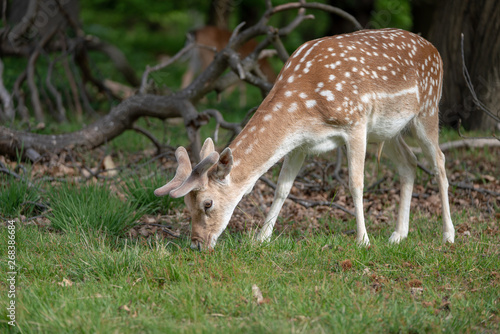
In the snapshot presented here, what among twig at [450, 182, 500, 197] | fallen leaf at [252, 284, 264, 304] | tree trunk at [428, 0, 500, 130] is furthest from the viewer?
tree trunk at [428, 0, 500, 130]

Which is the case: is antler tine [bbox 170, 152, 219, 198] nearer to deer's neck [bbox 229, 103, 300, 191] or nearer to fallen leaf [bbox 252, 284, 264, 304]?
deer's neck [bbox 229, 103, 300, 191]

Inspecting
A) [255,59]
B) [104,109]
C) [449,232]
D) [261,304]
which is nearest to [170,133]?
[255,59]

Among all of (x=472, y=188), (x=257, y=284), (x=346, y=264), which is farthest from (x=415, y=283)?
(x=472, y=188)

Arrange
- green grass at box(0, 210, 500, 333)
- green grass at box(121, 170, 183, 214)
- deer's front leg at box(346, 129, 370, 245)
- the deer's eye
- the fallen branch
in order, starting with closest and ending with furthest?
green grass at box(0, 210, 500, 333), the deer's eye, deer's front leg at box(346, 129, 370, 245), green grass at box(121, 170, 183, 214), the fallen branch

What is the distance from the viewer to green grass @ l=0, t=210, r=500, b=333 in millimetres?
3107

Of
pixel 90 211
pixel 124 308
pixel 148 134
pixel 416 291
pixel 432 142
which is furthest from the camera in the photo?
pixel 148 134

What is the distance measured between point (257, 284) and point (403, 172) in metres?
2.35

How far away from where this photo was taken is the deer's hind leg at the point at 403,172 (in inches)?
201

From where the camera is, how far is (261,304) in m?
3.35

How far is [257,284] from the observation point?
366cm

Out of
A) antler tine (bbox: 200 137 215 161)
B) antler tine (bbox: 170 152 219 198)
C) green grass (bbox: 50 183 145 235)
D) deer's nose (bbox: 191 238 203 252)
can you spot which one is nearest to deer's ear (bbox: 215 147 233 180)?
antler tine (bbox: 170 152 219 198)

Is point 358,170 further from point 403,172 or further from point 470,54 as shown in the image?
point 470,54

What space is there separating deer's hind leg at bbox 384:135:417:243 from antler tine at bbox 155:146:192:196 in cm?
204

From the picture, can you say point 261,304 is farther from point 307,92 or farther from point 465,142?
point 465,142
